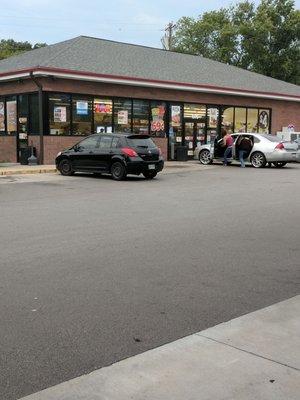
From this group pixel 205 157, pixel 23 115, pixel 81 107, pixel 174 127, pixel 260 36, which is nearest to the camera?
pixel 81 107

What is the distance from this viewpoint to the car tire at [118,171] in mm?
18188

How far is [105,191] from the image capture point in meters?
15.1

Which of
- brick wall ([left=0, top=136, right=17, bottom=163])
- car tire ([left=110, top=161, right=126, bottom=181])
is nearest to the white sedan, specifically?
car tire ([left=110, top=161, right=126, bottom=181])

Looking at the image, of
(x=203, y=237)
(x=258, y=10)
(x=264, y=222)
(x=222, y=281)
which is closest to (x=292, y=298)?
(x=222, y=281)

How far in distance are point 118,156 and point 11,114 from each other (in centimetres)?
1033

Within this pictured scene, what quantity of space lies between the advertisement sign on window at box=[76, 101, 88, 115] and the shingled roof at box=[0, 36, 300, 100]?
144cm

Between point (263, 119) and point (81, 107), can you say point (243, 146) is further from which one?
point (263, 119)

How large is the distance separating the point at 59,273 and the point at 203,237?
289 cm

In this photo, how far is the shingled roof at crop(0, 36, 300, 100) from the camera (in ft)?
83.9

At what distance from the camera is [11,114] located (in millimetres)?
26656

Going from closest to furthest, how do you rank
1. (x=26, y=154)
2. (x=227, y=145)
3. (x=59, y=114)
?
1. (x=26, y=154)
2. (x=59, y=114)
3. (x=227, y=145)

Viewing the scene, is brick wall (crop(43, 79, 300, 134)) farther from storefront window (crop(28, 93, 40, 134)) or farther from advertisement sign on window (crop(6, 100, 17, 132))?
advertisement sign on window (crop(6, 100, 17, 132))

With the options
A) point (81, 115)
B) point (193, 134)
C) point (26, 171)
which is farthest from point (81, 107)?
point (193, 134)

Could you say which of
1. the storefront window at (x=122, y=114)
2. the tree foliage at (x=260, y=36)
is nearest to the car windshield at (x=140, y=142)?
the storefront window at (x=122, y=114)
